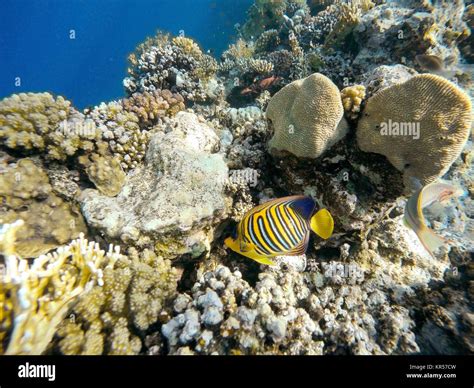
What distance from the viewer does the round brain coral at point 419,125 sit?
2.28 meters

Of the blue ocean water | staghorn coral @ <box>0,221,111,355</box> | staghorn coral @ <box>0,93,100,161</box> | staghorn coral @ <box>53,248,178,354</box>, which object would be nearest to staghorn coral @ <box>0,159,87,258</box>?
staghorn coral @ <box>0,93,100,161</box>

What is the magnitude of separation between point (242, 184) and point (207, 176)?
0.51 metres

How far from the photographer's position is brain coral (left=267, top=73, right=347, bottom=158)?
8.68 ft

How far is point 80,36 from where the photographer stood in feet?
309

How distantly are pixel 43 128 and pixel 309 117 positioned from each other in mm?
3463

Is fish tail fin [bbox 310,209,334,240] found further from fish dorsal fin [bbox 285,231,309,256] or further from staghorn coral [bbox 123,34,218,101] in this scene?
staghorn coral [bbox 123,34,218,101]

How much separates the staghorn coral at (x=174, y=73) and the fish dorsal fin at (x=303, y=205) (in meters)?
5.21

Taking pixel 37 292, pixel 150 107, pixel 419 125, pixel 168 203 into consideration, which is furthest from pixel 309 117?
pixel 150 107

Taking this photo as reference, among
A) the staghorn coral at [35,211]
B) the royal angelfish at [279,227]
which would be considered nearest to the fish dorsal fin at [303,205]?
the royal angelfish at [279,227]

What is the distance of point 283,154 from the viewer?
323 cm

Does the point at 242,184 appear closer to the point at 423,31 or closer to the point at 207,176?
the point at 207,176

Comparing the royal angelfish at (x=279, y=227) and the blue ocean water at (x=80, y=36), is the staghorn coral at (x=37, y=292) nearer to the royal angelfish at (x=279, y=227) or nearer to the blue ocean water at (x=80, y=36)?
the royal angelfish at (x=279, y=227)
